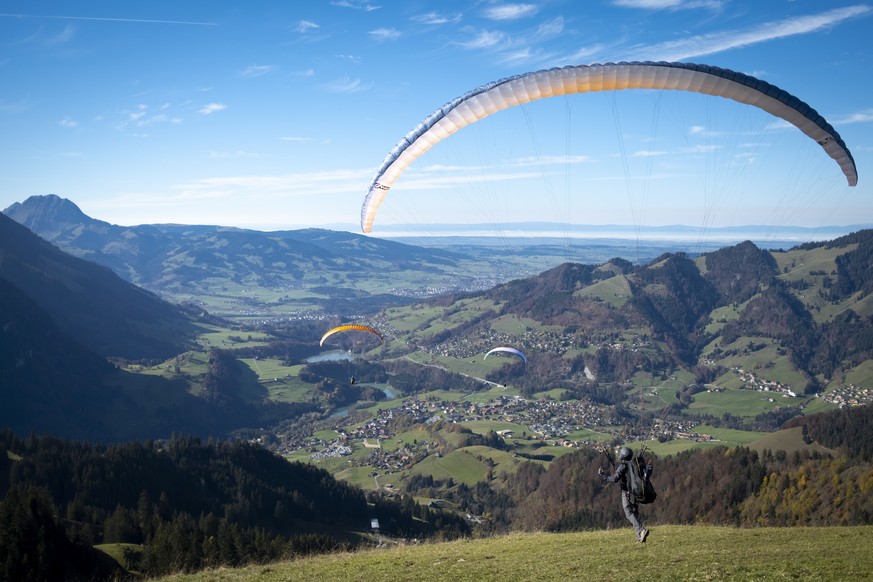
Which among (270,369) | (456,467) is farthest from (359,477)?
(270,369)

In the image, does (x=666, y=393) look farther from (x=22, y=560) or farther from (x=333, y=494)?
(x=22, y=560)

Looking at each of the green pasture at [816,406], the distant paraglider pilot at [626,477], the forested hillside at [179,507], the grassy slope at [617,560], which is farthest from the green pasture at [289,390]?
the distant paraglider pilot at [626,477]

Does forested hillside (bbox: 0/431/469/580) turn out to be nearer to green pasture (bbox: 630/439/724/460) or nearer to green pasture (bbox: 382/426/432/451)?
green pasture (bbox: 382/426/432/451)

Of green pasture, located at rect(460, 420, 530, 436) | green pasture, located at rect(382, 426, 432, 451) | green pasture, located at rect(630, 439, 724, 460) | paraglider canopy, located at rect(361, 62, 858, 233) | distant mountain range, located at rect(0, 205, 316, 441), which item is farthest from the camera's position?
distant mountain range, located at rect(0, 205, 316, 441)

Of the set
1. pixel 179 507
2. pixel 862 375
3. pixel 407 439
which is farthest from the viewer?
pixel 862 375

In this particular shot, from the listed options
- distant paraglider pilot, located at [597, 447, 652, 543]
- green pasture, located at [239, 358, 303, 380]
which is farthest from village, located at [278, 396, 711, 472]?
distant paraglider pilot, located at [597, 447, 652, 543]

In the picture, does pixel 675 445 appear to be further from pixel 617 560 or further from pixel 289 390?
pixel 289 390

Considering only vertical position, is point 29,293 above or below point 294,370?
above

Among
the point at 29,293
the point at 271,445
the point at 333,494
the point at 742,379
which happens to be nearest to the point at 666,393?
the point at 742,379
